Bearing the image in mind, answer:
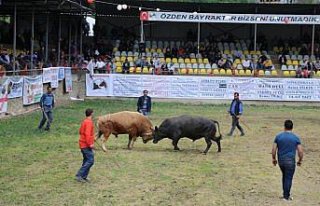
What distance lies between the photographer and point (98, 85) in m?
39.3

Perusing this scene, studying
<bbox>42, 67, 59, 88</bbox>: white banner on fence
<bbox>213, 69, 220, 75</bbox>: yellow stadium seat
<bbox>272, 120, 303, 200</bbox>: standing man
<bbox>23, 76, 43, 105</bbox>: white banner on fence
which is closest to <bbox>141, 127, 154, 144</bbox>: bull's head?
<bbox>272, 120, 303, 200</bbox>: standing man

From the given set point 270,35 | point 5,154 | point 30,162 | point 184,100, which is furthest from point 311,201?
point 270,35

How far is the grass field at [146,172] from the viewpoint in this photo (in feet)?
41.1

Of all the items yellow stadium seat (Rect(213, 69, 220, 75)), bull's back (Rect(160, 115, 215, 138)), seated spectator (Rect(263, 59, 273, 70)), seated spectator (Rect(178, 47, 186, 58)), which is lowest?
bull's back (Rect(160, 115, 215, 138))

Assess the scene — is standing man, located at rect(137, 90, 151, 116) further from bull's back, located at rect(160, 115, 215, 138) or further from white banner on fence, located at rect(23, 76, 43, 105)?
bull's back, located at rect(160, 115, 215, 138)

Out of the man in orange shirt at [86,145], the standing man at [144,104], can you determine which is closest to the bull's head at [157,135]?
the man in orange shirt at [86,145]

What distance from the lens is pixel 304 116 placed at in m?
32.8

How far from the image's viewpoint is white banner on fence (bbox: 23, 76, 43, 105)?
2878 centimetres

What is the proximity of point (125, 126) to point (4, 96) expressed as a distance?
8.86 m

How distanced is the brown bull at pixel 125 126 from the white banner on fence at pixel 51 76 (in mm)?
13691

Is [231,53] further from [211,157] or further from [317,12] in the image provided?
[211,157]

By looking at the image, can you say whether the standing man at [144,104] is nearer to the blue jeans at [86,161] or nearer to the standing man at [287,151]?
the blue jeans at [86,161]

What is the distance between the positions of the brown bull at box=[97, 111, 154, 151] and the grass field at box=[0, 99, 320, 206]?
0.50m

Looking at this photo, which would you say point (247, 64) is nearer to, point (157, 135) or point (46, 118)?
point (46, 118)
